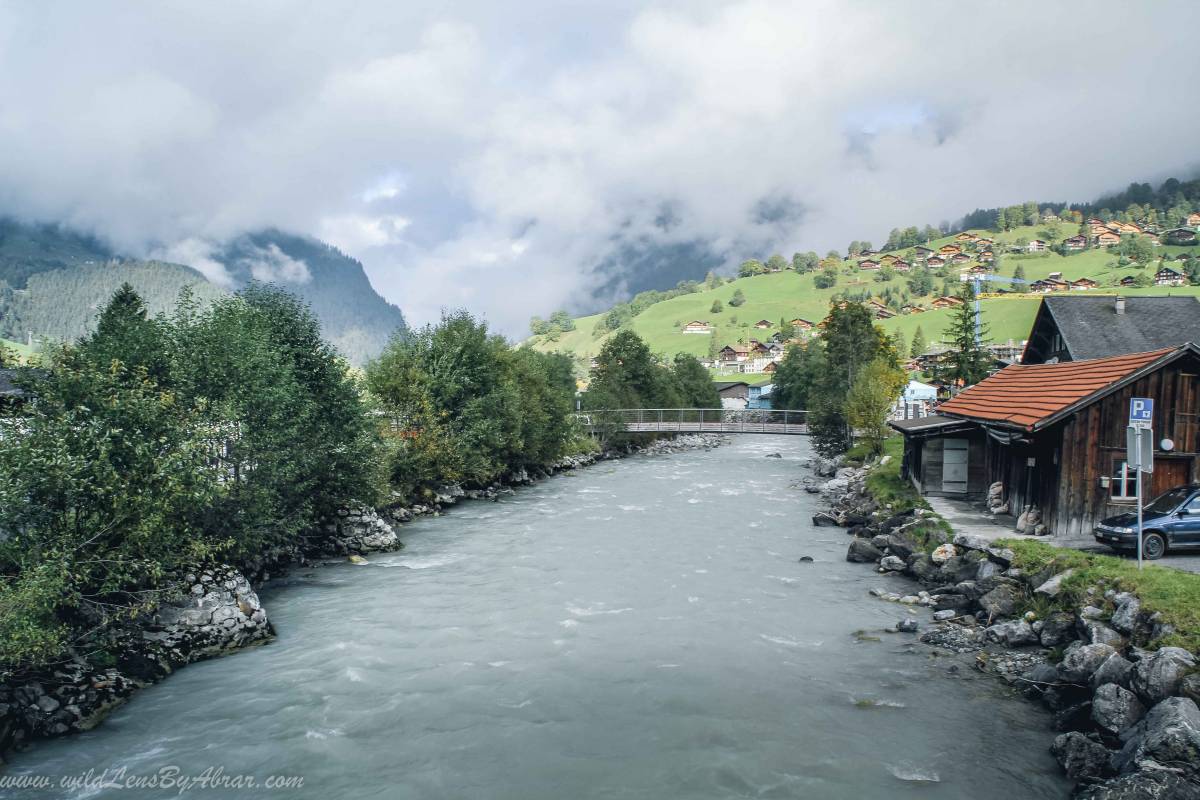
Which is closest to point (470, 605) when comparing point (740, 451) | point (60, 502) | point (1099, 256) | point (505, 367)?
point (60, 502)

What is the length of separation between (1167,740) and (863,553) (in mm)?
14455

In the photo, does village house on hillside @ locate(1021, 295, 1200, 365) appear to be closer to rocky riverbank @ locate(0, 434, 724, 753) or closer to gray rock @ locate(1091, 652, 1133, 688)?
gray rock @ locate(1091, 652, 1133, 688)

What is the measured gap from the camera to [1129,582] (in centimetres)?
1469

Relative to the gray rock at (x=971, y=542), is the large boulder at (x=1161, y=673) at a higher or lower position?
lower

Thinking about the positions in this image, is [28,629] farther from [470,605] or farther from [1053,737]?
[1053,737]

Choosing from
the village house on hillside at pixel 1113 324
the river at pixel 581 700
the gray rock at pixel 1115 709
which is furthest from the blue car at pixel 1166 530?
the village house on hillside at pixel 1113 324

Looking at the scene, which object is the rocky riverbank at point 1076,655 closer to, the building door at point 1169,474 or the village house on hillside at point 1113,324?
the building door at point 1169,474

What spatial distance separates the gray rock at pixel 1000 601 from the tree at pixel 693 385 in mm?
82495

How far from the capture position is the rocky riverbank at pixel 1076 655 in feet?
32.9

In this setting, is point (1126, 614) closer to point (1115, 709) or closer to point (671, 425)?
point (1115, 709)

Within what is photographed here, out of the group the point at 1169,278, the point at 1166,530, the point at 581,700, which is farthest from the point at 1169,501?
the point at 1169,278

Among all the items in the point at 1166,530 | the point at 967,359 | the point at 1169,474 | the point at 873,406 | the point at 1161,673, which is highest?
the point at 967,359

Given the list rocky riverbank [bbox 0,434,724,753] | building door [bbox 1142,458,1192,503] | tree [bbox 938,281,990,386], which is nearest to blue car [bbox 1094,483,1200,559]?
building door [bbox 1142,458,1192,503]

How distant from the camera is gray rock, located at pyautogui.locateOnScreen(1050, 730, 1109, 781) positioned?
1085cm
